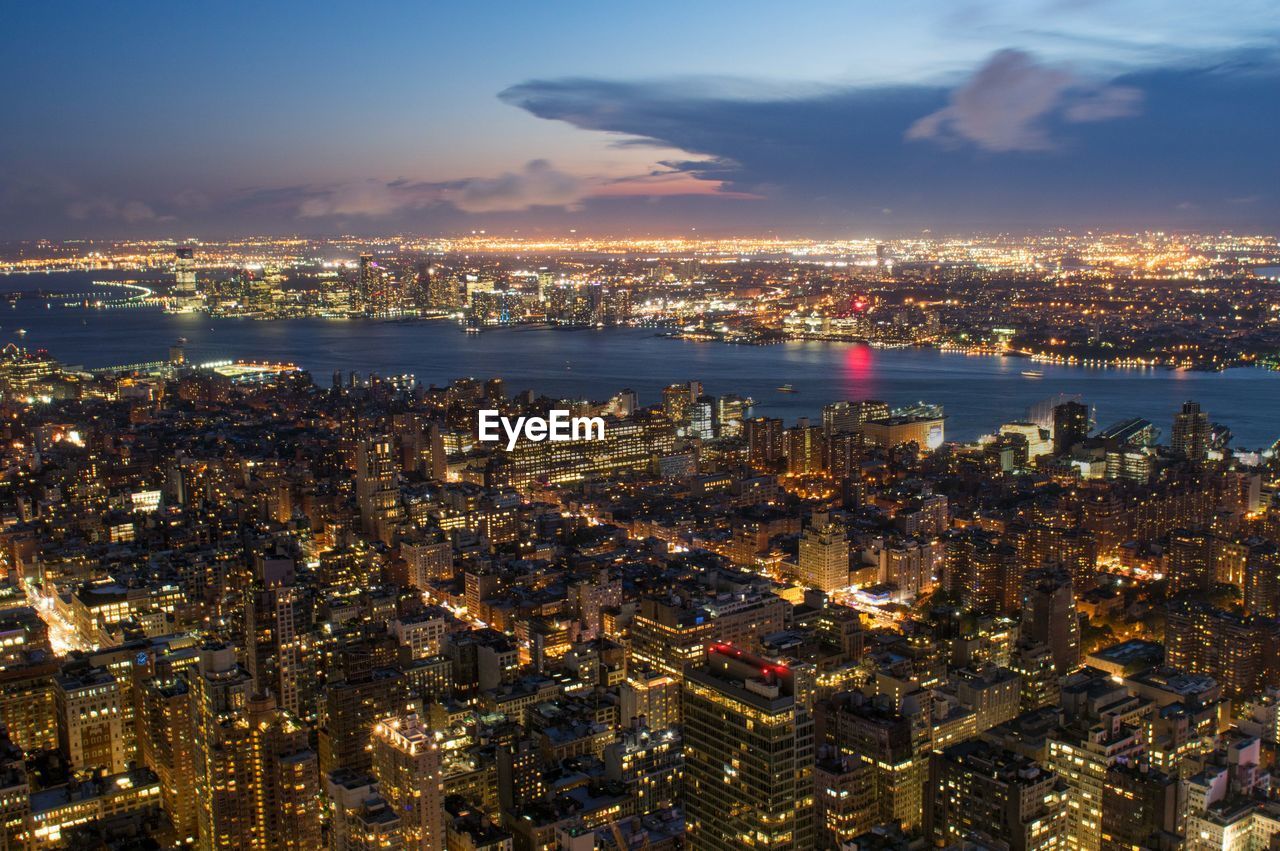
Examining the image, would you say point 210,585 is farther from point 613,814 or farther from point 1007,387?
point 1007,387

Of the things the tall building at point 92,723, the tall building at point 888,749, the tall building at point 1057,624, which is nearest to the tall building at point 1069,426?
the tall building at point 1057,624

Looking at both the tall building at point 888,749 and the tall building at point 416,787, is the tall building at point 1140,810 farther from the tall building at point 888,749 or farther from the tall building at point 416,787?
the tall building at point 416,787

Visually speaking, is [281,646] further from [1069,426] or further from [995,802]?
[1069,426]

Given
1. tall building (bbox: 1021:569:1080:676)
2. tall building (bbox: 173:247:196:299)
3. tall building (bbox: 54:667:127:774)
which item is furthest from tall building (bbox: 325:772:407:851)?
tall building (bbox: 173:247:196:299)

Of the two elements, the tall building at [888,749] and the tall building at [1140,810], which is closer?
the tall building at [1140,810]

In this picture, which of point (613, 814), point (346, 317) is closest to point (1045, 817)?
point (613, 814)

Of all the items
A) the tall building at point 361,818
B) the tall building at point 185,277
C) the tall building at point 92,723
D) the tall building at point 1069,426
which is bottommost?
the tall building at point 92,723
